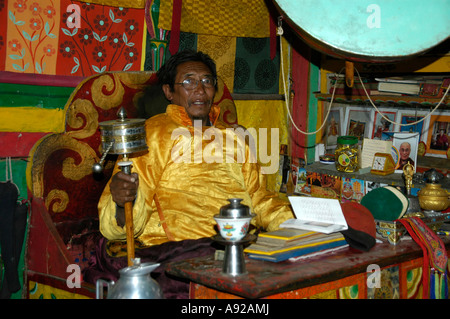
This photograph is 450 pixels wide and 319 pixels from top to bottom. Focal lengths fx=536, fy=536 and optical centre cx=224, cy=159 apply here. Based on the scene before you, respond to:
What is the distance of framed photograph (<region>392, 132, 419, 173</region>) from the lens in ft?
12.5

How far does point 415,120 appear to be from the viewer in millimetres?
3902

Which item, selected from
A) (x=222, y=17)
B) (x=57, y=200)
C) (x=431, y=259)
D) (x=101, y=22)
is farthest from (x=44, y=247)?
(x=222, y=17)

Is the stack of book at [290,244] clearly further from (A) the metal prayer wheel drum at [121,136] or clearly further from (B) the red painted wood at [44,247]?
(B) the red painted wood at [44,247]

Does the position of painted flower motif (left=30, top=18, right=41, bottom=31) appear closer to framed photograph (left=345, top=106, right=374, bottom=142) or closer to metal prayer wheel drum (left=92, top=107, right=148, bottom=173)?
metal prayer wheel drum (left=92, top=107, right=148, bottom=173)

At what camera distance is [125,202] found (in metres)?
2.29

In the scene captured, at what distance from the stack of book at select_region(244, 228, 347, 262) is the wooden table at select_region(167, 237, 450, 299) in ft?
0.10

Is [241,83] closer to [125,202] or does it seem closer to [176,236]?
[176,236]

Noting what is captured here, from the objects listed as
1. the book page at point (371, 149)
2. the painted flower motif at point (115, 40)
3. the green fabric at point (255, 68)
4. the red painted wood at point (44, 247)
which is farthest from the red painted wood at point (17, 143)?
the book page at point (371, 149)

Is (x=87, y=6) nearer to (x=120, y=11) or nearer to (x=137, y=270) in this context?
(x=120, y=11)

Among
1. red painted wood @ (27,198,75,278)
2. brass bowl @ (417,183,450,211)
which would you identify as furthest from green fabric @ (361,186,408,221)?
red painted wood @ (27,198,75,278)

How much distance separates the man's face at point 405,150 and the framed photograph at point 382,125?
207mm

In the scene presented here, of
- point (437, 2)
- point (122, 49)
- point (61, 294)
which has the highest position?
point (437, 2)
